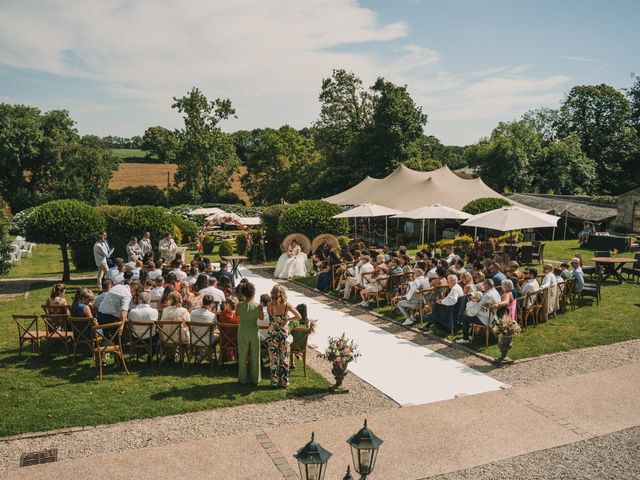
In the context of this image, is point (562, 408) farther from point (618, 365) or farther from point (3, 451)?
point (3, 451)

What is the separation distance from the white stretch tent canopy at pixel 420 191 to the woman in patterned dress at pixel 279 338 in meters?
18.9

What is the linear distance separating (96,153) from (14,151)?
720 cm

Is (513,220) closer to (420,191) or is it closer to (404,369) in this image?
(404,369)

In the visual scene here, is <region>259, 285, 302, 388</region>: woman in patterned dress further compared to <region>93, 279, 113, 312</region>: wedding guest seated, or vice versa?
<region>93, 279, 113, 312</region>: wedding guest seated

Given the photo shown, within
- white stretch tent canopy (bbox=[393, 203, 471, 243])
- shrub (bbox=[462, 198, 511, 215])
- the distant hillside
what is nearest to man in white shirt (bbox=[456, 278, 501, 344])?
white stretch tent canopy (bbox=[393, 203, 471, 243])

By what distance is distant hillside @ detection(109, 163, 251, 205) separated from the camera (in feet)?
197

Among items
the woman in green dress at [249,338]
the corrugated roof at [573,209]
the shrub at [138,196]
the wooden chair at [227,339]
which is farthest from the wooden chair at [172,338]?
the shrub at [138,196]

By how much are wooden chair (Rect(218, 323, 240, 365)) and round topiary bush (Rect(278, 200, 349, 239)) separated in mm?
12716

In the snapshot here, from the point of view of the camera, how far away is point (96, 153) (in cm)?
5128

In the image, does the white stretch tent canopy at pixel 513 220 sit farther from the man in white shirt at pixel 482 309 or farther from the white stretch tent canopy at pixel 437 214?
the man in white shirt at pixel 482 309

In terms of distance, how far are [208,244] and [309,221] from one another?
6724 mm

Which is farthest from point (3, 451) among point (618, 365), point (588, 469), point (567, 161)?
point (567, 161)

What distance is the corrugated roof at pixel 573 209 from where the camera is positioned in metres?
32.0

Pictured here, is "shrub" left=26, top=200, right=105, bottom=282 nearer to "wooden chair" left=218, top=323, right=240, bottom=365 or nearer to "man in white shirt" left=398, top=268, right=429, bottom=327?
"wooden chair" left=218, top=323, right=240, bottom=365
